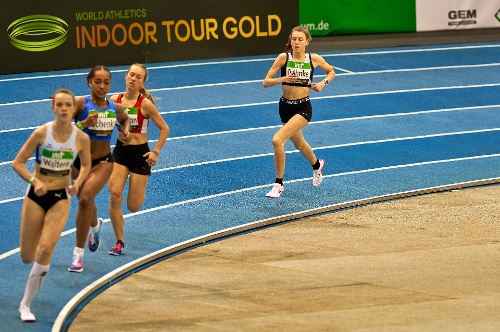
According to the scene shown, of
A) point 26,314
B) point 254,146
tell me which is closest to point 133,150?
point 26,314

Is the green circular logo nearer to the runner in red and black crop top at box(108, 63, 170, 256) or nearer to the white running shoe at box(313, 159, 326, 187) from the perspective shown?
the white running shoe at box(313, 159, 326, 187)

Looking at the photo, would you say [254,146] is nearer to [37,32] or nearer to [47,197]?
[37,32]

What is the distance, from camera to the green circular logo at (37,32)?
61.8 ft

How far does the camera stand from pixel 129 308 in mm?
9383

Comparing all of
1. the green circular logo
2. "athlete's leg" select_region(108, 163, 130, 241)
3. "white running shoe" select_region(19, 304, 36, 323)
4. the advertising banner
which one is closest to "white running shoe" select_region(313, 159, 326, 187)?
"athlete's leg" select_region(108, 163, 130, 241)

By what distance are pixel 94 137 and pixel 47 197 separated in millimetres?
1288

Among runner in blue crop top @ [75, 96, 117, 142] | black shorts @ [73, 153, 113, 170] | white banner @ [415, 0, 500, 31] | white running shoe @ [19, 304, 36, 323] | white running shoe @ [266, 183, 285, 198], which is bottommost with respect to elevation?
white running shoe @ [19, 304, 36, 323]

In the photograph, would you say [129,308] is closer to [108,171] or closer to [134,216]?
[108,171]

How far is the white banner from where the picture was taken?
2334 cm

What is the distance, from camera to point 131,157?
35.8 ft

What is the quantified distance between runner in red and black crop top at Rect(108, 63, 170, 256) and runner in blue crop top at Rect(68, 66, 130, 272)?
18.0 inches

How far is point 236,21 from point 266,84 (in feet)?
24.7

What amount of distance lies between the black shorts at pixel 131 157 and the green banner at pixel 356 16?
1215 cm

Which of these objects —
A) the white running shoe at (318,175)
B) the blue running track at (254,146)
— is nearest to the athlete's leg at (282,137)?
the blue running track at (254,146)
